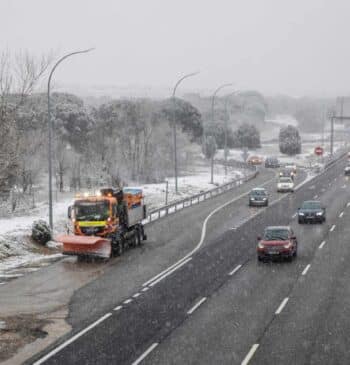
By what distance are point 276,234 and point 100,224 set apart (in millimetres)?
7855

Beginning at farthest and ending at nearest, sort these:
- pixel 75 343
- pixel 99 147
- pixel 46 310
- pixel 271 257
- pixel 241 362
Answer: pixel 99 147 → pixel 271 257 → pixel 46 310 → pixel 75 343 → pixel 241 362

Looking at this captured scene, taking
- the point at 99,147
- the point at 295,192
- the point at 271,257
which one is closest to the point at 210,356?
the point at 271,257

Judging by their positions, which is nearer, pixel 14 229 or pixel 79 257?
pixel 79 257

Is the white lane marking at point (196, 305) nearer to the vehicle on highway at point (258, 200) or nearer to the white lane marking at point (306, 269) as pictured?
the white lane marking at point (306, 269)

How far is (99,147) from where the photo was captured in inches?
3285

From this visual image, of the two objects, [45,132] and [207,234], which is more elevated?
[45,132]

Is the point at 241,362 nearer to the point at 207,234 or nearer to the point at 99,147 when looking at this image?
the point at 207,234

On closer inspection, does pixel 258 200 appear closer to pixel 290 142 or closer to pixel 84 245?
pixel 84 245

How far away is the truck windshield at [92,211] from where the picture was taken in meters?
34.7

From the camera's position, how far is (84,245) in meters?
33.2

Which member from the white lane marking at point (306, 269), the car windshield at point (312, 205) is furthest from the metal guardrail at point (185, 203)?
the white lane marking at point (306, 269)

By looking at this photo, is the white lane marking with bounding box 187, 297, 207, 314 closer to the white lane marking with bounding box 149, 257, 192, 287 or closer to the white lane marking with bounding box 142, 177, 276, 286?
the white lane marking with bounding box 149, 257, 192, 287

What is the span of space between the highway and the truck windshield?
224 cm

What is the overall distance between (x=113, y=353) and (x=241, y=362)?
3193mm
